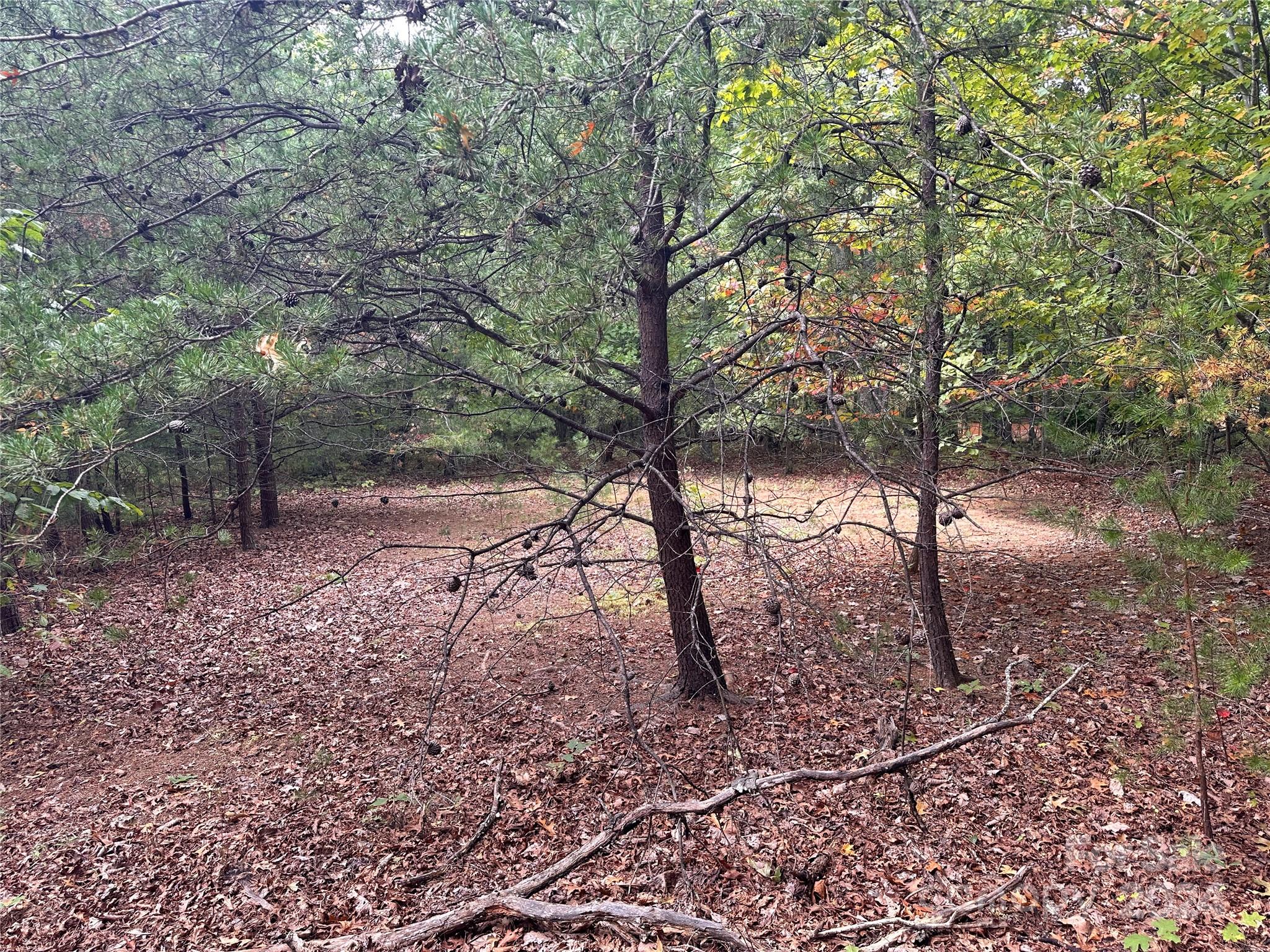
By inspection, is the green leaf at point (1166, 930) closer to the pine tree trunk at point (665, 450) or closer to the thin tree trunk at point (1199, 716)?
the thin tree trunk at point (1199, 716)

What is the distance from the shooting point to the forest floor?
3.29 metres

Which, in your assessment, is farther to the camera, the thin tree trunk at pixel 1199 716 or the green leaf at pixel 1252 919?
the thin tree trunk at pixel 1199 716

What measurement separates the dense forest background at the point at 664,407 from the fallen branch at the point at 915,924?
0.04 m

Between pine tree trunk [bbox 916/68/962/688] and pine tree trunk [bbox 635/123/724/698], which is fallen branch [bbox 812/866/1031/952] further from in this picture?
pine tree trunk [bbox 635/123/724/698]

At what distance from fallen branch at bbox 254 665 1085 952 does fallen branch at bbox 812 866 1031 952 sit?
5 cm

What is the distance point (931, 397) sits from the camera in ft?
13.6

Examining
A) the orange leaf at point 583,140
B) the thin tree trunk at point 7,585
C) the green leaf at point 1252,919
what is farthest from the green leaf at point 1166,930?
the thin tree trunk at point 7,585

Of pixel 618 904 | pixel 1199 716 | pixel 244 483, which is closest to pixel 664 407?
pixel 618 904

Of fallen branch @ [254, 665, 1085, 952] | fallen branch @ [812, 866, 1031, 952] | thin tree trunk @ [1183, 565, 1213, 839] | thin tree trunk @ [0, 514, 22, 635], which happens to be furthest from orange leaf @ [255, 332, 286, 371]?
thin tree trunk @ [1183, 565, 1213, 839]

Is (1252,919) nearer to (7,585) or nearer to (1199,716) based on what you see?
(1199,716)

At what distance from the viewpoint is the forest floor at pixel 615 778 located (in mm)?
3295

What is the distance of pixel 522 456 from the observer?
4871 millimetres

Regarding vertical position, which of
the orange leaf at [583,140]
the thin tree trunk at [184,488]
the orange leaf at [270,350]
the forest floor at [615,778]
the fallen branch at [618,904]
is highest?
the orange leaf at [583,140]

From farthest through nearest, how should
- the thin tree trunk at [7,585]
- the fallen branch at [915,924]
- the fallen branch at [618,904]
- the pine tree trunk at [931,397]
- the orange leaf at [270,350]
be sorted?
the thin tree trunk at [7,585]
the pine tree trunk at [931,397]
the orange leaf at [270,350]
the fallen branch at [915,924]
the fallen branch at [618,904]
